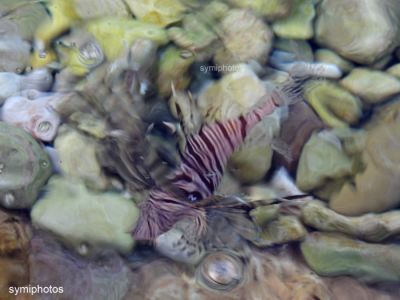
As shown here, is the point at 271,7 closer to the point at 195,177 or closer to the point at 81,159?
the point at 195,177

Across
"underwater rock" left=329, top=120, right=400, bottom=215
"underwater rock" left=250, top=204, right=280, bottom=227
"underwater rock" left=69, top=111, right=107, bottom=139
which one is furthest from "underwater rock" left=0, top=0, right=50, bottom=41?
"underwater rock" left=329, top=120, right=400, bottom=215

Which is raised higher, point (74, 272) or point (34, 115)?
point (34, 115)

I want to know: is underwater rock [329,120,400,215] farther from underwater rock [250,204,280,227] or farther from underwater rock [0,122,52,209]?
underwater rock [0,122,52,209]

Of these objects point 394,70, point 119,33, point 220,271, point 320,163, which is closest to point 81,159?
point 119,33

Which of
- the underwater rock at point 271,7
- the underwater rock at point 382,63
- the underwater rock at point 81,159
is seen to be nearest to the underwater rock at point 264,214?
the underwater rock at point 81,159

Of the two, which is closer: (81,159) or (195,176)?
(195,176)

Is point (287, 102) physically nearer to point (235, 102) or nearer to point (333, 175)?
point (235, 102)
